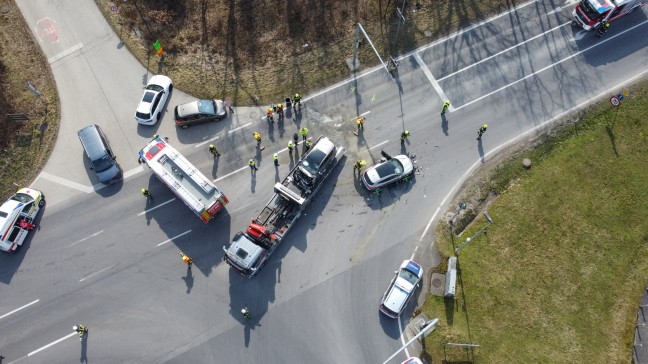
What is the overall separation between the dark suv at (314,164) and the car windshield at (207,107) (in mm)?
Answer: 8846

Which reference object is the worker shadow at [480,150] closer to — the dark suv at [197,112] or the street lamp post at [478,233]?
the street lamp post at [478,233]

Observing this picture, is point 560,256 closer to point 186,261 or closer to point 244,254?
point 244,254

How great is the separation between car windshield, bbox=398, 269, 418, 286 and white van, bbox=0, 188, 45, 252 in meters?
27.7

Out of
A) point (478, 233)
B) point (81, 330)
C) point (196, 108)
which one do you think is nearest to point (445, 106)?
point (478, 233)

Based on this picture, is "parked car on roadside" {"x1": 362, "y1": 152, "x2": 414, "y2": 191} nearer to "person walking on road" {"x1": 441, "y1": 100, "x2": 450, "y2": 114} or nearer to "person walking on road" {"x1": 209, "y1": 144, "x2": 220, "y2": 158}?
"person walking on road" {"x1": 441, "y1": 100, "x2": 450, "y2": 114}

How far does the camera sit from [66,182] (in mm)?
32562

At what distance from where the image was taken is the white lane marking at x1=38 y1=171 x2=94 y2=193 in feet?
106

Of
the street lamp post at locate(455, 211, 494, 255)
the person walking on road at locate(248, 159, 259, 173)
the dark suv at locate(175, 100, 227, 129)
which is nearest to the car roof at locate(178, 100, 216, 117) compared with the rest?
the dark suv at locate(175, 100, 227, 129)

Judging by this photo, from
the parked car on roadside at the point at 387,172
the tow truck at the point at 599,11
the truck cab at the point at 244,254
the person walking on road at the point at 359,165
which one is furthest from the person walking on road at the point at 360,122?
the tow truck at the point at 599,11

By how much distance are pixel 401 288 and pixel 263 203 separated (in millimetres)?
12089

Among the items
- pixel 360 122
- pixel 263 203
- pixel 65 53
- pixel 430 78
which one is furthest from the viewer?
pixel 65 53

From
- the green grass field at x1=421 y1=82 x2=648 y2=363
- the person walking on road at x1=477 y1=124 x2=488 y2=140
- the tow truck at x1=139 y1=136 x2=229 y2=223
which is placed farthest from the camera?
the person walking on road at x1=477 y1=124 x2=488 y2=140

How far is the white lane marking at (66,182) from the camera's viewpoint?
3231 centimetres

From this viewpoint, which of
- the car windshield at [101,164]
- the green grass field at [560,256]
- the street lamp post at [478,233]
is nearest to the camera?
the green grass field at [560,256]
